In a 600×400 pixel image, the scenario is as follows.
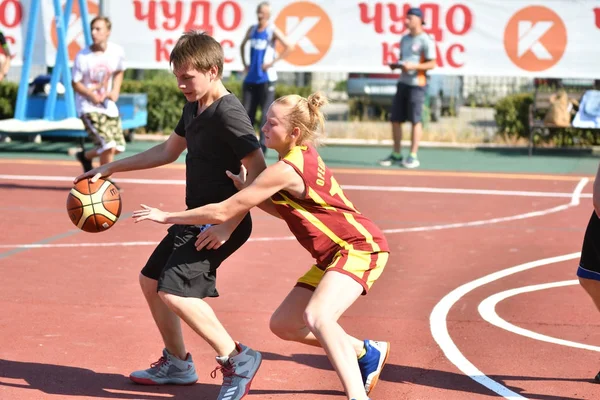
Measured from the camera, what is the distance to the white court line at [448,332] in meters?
5.98

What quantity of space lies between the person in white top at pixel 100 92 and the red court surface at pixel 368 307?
80cm

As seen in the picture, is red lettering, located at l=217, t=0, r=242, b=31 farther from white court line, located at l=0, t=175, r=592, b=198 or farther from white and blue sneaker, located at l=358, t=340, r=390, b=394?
white and blue sneaker, located at l=358, t=340, r=390, b=394

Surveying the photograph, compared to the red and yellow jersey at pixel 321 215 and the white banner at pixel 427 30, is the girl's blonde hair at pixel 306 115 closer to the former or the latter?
the red and yellow jersey at pixel 321 215

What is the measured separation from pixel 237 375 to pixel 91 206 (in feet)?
4.08

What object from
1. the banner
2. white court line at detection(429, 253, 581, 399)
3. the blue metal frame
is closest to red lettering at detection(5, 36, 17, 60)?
the banner

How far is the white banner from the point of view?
19.3 metres

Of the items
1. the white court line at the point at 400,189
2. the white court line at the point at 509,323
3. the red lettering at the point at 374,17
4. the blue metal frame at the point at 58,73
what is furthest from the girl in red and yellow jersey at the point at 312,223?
the red lettering at the point at 374,17

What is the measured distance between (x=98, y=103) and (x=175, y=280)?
7.84 m

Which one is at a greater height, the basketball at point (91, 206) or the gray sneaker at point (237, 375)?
the basketball at point (91, 206)

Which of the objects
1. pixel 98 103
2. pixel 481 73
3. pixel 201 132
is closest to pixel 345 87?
pixel 481 73

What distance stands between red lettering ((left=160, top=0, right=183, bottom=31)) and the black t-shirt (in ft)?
48.7

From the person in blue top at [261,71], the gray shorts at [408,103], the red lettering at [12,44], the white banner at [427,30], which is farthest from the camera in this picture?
the red lettering at [12,44]

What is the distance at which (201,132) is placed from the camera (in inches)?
218

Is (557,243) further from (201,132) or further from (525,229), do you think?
(201,132)
